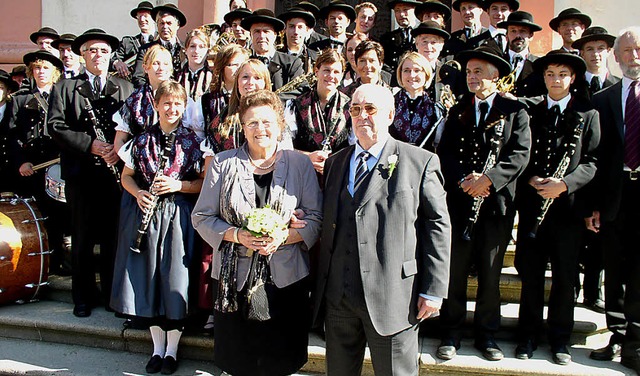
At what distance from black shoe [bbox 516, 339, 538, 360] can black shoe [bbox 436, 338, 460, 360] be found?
0.45 meters

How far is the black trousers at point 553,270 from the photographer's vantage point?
464cm

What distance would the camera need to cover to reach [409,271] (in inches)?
137

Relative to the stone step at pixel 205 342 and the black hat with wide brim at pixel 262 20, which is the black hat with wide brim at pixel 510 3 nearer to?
the black hat with wide brim at pixel 262 20

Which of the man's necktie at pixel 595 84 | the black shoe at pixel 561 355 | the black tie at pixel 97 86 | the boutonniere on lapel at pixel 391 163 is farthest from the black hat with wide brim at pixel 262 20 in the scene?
the black shoe at pixel 561 355

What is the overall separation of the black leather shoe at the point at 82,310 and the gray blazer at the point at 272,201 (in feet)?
7.38

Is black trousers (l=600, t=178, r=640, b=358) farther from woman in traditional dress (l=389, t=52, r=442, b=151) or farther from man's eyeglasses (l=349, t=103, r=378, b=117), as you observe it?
man's eyeglasses (l=349, t=103, r=378, b=117)

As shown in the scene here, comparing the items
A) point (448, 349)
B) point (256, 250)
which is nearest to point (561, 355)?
point (448, 349)

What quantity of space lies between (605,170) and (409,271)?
85.1 inches

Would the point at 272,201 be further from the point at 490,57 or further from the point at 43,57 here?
the point at 43,57

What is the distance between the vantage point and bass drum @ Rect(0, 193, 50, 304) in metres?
5.70

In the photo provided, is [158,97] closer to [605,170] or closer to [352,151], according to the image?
[352,151]

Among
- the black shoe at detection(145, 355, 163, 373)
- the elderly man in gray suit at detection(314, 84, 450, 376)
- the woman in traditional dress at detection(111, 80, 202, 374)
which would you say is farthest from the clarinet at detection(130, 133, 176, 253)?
the elderly man in gray suit at detection(314, 84, 450, 376)

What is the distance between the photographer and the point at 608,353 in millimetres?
4668

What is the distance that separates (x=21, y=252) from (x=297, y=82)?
3.05 metres
